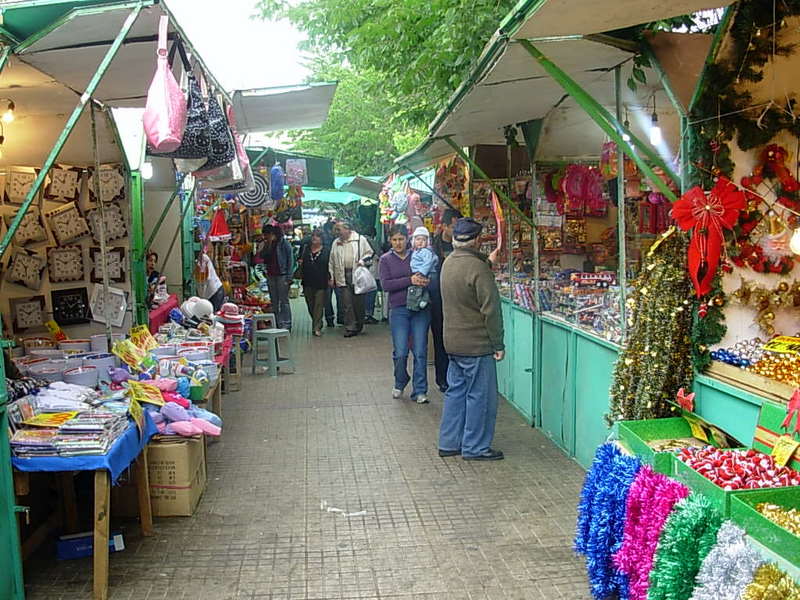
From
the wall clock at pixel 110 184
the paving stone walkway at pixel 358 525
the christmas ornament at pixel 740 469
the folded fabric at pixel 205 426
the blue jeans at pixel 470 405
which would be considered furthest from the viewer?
the wall clock at pixel 110 184

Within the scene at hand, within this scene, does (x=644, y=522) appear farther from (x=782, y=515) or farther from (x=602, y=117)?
(x=602, y=117)

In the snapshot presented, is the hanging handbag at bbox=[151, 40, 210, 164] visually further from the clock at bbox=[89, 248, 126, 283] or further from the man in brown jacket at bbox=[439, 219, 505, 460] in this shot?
the man in brown jacket at bbox=[439, 219, 505, 460]

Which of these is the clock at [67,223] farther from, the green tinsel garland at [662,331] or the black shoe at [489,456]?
the green tinsel garland at [662,331]

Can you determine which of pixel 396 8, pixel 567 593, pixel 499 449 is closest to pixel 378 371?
pixel 499 449

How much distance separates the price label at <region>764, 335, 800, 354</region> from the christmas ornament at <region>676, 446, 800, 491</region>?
475mm

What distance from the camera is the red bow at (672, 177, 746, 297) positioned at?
3.56m

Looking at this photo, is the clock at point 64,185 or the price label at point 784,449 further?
the clock at point 64,185

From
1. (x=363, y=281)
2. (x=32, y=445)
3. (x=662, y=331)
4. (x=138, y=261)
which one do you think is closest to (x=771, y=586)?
(x=662, y=331)

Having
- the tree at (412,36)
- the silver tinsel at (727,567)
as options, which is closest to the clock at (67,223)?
the tree at (412,36)

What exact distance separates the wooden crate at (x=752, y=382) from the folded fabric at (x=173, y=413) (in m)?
3.31

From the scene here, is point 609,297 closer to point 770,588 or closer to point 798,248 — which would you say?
point 798,248

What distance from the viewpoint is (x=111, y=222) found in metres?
6.82

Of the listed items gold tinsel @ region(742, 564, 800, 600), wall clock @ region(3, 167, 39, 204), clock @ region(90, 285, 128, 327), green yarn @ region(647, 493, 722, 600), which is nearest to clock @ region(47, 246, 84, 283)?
clock @ region(90, 285, 128, 327)

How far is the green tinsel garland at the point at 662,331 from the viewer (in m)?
3.97
